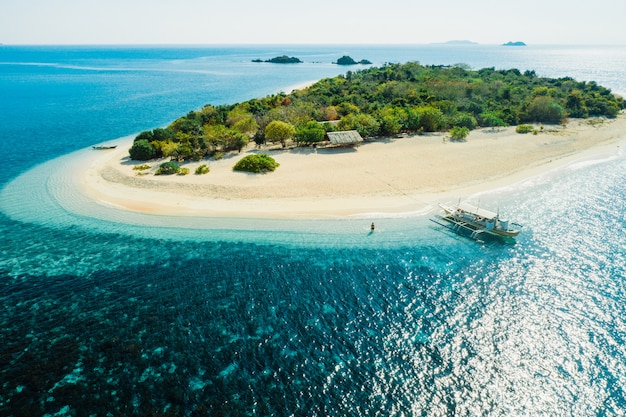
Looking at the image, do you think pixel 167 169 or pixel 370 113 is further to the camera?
pixel 370 113

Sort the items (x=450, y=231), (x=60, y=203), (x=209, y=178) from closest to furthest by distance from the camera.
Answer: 1. (x=450, y=231)
2. (x=60, y=203)
3. (x=209, y=178)

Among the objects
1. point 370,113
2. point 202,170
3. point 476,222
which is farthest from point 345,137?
point 476,222

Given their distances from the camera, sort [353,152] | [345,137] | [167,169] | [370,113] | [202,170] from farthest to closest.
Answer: [370,113] < [345,137] < [353,152] < [167,169] < [202,170]

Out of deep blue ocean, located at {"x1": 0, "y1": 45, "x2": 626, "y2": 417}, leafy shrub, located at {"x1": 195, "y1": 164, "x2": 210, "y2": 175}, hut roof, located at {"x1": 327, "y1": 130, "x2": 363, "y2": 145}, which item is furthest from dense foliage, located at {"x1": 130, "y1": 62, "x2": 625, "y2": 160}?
deep blue ocean, located at {"x1": 0, "y1": 45, "x2": 626, "y2": 417}

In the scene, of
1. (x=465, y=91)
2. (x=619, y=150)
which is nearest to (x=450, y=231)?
(x=619, y=150)

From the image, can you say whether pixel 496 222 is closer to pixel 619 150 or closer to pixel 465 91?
pixel 619 150

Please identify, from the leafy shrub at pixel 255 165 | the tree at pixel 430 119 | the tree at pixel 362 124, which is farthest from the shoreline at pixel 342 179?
the tree at pixel 430 119

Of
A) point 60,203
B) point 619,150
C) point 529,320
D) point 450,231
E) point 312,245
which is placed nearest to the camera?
point 529,320

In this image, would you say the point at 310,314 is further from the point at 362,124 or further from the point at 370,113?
the point at 370,113

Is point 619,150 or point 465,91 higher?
point 465,91
